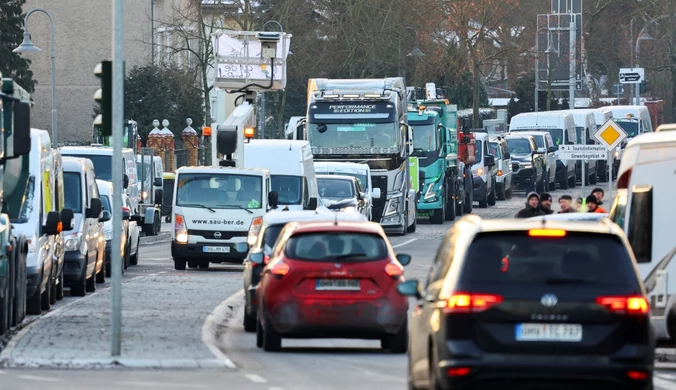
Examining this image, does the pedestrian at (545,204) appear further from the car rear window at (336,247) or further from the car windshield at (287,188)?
the car windshield at (287,188)

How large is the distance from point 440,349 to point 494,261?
652mm

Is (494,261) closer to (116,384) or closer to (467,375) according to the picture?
(467,375)

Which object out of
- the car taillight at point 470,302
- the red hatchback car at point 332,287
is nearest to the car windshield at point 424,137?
the red hatchback car at point 332,287

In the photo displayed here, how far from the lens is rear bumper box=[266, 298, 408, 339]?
1650 cm

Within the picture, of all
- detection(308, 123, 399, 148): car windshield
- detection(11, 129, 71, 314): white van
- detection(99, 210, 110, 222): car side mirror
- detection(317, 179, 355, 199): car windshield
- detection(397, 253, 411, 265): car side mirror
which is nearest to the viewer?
detection(397, 253, 411, 265): car side mirror

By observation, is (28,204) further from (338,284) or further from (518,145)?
(518,145)

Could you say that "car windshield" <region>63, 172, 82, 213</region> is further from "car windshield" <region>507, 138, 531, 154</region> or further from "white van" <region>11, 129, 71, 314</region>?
"car windshield" <region>507, 138, 531, 154</region>

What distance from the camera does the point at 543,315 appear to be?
10.7 m

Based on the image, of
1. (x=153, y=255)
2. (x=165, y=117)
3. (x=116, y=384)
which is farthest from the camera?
(x=165, y=117)

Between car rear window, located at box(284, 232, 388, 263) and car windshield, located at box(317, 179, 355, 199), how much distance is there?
22.7 m

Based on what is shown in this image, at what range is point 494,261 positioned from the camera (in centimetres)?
1085

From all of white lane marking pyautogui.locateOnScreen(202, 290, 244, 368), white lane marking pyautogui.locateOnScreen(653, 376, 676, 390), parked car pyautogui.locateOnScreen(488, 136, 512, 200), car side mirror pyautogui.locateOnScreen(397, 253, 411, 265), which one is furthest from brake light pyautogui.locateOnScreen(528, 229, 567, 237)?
parked car pyautogui.locateOnScreen(488, 136, 512, 200)

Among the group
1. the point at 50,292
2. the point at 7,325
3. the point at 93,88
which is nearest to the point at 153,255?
the point at 50,292

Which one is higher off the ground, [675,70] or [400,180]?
[675,70]
